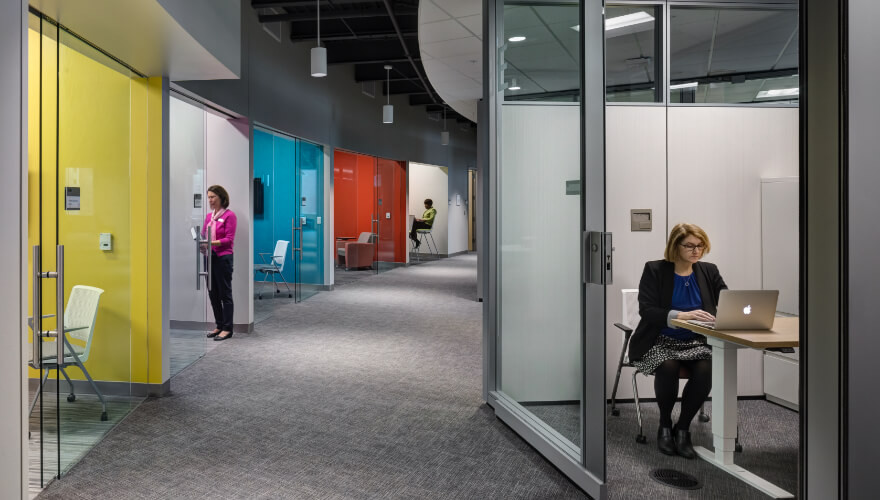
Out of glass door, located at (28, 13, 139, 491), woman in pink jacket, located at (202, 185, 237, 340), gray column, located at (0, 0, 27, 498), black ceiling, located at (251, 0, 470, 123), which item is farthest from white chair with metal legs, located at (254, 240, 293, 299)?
gray column, located at (0, 0, 27, 498)

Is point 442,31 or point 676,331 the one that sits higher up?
point 442,31

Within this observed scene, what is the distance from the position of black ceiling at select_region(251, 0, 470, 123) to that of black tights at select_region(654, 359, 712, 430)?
6.76m

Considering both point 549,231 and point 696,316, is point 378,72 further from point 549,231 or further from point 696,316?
point 696,316

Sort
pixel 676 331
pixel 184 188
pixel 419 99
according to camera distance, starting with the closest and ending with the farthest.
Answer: pixel 676 331
pixel 184 188
pixel 419 99

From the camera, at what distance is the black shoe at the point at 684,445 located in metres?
3.75

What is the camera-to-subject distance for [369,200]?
18.3 metres

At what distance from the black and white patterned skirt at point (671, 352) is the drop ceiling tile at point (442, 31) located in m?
4.37

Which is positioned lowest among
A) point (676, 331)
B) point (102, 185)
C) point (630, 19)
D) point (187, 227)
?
point (676, 331)

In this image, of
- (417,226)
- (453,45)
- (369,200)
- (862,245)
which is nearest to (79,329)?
(862,245)

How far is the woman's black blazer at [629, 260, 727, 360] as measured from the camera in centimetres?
405

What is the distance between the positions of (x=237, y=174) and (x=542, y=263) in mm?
5238

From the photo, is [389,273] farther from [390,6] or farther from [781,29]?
[781,29]

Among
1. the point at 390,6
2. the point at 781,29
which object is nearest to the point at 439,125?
the point at 390,6

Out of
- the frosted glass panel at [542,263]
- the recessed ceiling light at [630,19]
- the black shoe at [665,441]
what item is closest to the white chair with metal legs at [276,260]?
the frosted glass panel at [542,263]
